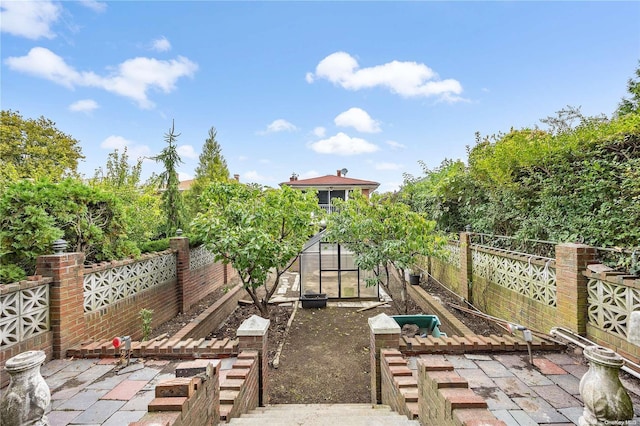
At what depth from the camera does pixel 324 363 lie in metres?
4.71

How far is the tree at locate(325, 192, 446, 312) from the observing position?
555cm

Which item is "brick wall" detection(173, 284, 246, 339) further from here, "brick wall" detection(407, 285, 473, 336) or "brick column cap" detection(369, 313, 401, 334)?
"brick wall" detection(407, 285, 473, 336)

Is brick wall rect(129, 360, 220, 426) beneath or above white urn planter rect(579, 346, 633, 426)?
beneath

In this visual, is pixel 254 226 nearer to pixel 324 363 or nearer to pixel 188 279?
pixel 188 279

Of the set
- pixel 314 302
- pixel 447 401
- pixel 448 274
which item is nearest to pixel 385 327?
pixel 447 401

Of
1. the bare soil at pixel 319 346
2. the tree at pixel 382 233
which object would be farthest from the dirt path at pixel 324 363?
the tree at pixel 382 233

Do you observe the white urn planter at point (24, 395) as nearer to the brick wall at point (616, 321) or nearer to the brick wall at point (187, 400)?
the brick wall at point (187, 400)

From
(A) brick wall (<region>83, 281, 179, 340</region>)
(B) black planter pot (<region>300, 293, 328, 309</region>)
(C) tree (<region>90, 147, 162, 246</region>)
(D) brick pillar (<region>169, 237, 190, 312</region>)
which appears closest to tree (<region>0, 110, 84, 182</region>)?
(C) tree (<region>90, 147, 162, 246</region>)

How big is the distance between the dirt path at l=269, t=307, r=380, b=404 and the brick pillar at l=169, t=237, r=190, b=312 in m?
2.67

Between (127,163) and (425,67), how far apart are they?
12773 mm

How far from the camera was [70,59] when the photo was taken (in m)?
8.69

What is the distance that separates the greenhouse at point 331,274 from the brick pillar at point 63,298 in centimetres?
519

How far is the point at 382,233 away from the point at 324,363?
9.03 ft

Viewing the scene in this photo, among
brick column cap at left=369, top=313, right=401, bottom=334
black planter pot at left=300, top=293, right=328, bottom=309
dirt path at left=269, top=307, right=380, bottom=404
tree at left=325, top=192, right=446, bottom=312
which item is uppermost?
tree at left=325, top=192, right=446, bottom=312
